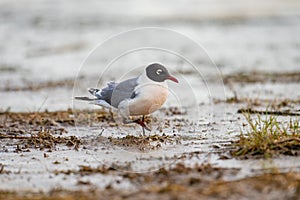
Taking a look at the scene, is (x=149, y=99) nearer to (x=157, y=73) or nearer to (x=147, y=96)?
(x=147, y=96)

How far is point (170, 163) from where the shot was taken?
6.80 metres

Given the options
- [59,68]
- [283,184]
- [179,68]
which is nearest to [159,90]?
[283,184]

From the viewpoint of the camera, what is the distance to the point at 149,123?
358 inches

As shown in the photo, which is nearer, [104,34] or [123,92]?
[123,92]

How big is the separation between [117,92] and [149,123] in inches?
42.1

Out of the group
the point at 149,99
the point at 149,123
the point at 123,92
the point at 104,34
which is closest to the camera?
the point at 149,99

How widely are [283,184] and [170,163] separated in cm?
136

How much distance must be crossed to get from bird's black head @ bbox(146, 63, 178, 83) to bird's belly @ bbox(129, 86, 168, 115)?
11 centimetres

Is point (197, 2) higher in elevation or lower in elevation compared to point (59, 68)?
higher

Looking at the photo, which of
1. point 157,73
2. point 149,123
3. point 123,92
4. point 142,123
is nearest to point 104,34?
point 149,123

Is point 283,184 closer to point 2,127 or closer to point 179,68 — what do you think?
point 2,127

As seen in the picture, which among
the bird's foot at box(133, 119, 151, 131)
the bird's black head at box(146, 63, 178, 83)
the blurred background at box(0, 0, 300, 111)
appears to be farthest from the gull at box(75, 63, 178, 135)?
the blurred background at box(0, 0, 300, 111)

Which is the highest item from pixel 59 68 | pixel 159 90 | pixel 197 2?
pixel 197 2

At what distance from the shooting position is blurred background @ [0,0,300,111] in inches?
556
